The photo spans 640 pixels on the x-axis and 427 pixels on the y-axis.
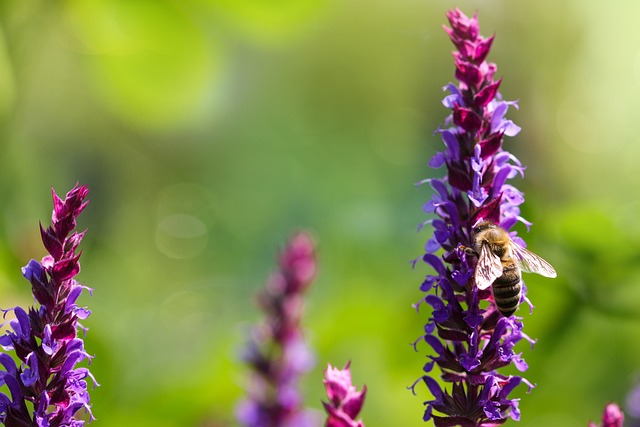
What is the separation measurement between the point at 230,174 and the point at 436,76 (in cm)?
61

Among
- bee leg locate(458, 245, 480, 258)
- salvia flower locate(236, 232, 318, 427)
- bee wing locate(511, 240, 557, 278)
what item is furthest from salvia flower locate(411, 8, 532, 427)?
salvia flower locate(236, 232, 318, 427)

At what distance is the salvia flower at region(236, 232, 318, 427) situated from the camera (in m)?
0.80

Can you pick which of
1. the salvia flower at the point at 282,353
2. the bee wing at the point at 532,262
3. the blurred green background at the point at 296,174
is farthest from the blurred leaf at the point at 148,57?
the bee wing at the point at 532,262

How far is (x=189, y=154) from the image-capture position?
239 centimetres

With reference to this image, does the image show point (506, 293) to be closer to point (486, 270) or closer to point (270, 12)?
point (486, 270)

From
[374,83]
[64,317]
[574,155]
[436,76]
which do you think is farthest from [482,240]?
[374,83]

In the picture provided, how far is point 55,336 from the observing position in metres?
0.41

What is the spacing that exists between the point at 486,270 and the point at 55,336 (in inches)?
8.3

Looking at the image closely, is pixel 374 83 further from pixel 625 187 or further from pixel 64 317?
pixel 64 317

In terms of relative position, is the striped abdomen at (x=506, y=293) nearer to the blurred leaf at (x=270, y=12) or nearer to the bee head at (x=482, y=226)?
the bee head at (x=482, y=226)

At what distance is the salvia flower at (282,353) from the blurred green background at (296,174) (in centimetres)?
9

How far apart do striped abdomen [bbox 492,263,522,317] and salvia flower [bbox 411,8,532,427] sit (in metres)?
0.02

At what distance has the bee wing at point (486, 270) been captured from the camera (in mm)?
437

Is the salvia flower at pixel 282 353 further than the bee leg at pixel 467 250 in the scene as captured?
Yes
